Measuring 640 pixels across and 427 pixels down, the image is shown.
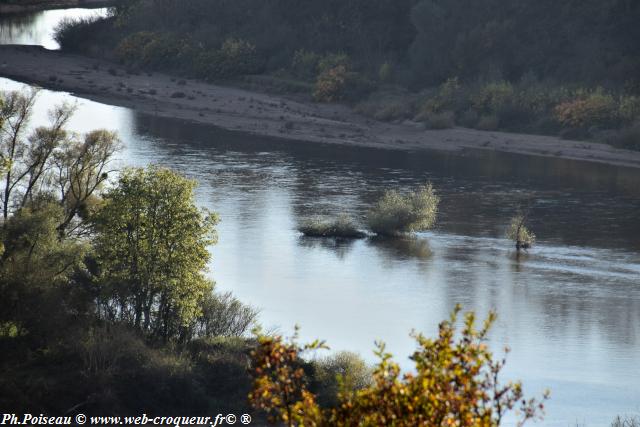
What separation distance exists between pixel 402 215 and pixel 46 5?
251ft

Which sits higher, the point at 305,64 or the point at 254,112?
the point at 305,64

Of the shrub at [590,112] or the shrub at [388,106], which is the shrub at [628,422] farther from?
the shrub at [388,106]

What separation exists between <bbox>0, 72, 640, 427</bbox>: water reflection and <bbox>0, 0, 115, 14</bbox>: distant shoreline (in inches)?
1932

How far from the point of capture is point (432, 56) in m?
64.3

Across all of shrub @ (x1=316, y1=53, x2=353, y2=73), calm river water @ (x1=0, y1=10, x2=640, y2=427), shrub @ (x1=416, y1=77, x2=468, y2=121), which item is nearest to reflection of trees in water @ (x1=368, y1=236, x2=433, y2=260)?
calm river water @ (x1=0, y1=10, x2=640, y2=427)

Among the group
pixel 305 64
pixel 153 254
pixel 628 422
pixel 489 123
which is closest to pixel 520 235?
pixel 153 254

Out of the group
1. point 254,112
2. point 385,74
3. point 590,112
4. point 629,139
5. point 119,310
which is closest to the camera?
point 119,310

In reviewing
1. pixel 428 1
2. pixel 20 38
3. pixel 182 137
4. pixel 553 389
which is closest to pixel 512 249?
pixel 553 389

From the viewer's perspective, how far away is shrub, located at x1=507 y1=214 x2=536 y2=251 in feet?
121

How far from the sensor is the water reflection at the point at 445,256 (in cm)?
2728

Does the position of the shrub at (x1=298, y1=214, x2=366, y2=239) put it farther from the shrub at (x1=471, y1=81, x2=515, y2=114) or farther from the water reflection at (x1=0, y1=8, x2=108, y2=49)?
the water reflection at (x1=0, y1=8, x2=108, y2=49)

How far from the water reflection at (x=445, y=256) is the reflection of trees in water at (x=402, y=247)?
9 cm

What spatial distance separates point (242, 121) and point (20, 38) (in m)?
31.6

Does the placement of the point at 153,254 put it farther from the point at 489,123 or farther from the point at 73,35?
the point at 73,35
